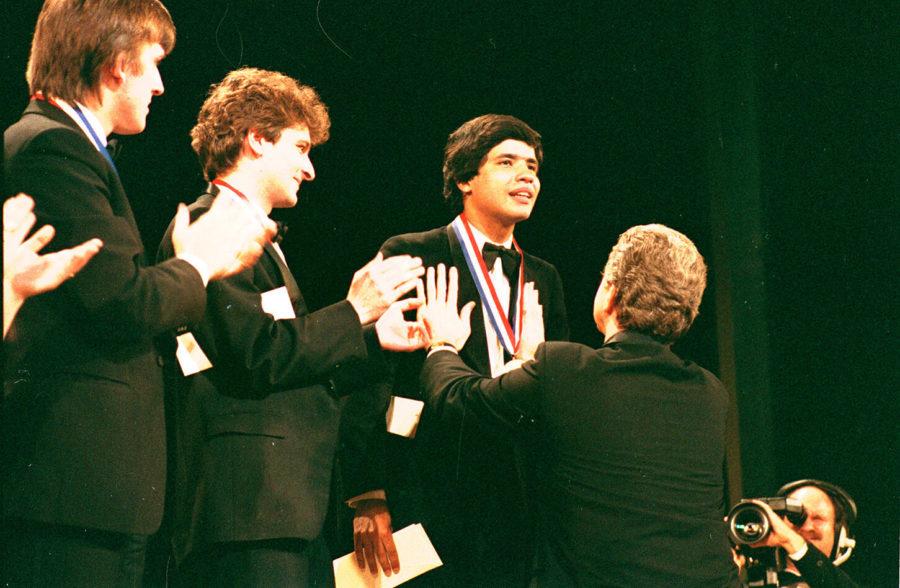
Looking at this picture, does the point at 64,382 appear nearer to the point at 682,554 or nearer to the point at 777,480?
the point at 682,554

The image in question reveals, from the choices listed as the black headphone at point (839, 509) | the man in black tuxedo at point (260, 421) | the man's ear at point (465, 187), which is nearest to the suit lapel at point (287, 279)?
the man in black tuxedo at point (260, 421)

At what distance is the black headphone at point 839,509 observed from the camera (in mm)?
3688

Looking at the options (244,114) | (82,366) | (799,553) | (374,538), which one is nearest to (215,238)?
(82,366)

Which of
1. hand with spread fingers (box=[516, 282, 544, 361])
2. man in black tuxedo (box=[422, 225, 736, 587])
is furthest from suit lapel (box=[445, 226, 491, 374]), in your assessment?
man in black tuxedo (box=[422, 225, 736, 587])

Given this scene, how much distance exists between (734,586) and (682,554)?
0.76ft

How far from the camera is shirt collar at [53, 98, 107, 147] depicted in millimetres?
2057

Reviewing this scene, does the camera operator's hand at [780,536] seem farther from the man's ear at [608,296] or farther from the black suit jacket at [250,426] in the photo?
the black suit jacket at [250,426]

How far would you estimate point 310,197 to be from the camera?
11.9ft

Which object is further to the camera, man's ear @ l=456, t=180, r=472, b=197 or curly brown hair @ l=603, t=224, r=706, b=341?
man's ear @ l=456, t=180, r=472, b=197

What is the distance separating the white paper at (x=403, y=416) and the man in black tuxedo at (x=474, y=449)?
2 centimetres

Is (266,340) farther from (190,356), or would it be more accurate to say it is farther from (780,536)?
(780,536)

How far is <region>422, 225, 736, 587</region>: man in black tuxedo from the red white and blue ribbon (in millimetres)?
367

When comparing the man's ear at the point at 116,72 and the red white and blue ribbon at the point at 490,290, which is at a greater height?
the man's ear at the point at 116,72

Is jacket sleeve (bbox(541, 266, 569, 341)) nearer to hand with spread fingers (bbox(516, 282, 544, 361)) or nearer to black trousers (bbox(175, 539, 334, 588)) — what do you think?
hand with spread fingers (bbox(516, 282, 544, 361))
